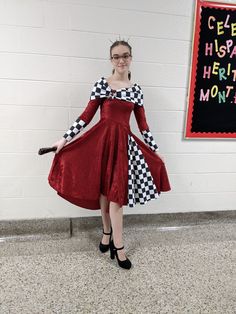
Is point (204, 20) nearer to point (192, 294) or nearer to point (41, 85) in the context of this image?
point (41, 85)

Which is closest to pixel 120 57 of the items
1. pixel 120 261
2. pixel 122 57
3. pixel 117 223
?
pixel 122 57

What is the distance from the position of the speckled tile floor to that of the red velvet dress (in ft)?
1.41

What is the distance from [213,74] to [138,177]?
3.14 ft

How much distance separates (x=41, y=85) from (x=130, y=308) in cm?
143

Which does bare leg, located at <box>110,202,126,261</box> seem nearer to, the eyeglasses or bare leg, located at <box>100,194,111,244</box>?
bare leg, located at <box>100,194,111,244</box>

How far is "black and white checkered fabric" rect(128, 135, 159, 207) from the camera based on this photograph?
1.49 meters

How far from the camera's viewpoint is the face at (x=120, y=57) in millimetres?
1421

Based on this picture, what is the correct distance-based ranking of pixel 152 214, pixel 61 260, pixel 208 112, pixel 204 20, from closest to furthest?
pixel 61 260, pixel 204 20, pixel 208 112, pixel 152 214

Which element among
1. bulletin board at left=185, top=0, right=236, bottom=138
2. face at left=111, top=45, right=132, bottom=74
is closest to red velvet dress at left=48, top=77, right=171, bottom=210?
face at left=111, top=45, right=132, bottom=74

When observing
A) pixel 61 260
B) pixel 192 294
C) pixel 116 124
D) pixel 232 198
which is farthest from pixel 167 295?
pixel 232 198

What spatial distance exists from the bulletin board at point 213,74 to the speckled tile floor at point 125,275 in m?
0.83

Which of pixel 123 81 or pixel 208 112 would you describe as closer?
pixel 123 81

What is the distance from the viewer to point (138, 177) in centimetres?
152

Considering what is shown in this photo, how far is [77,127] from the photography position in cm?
147
